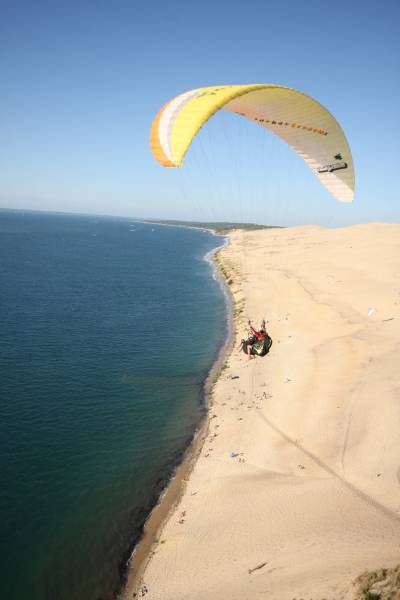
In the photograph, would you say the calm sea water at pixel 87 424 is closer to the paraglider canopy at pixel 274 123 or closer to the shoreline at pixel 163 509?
the shoreline at pixel 163 509

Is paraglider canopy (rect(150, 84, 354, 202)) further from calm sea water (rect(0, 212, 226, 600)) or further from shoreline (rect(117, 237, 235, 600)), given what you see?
calm sea water (rect(0, 212, 226, 600))

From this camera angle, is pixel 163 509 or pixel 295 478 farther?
pixel 163 509

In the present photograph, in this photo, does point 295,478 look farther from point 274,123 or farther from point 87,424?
point 274,123

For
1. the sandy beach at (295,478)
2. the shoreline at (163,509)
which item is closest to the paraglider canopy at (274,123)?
the sandy beach at (295,478)

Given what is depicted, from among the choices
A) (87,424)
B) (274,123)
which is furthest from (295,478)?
(274,123)

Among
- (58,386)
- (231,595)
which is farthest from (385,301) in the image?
(231,595)

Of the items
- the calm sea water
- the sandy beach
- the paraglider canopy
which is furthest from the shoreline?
the paraglider canopy
